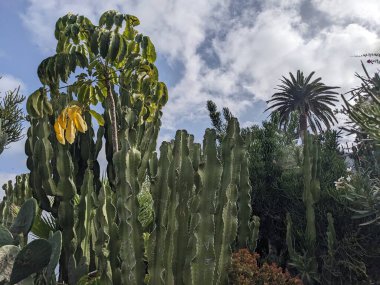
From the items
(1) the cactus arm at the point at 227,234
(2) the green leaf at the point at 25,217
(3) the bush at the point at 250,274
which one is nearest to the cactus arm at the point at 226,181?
(1) the cactus arm at the point at 227,234

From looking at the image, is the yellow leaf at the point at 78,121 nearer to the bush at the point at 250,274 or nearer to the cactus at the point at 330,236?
the bush at the point at 250,274

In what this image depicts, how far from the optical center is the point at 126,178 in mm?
4355

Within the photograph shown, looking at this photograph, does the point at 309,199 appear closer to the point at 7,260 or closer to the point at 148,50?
the point at 148,50

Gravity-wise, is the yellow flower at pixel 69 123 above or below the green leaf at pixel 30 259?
above

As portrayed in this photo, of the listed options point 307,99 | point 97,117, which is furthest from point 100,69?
point 307,99

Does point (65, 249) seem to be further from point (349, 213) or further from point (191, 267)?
point (349, 213)

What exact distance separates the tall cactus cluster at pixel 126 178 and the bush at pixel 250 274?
4.3 inches

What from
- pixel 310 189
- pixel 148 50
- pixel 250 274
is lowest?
pixel 250 274

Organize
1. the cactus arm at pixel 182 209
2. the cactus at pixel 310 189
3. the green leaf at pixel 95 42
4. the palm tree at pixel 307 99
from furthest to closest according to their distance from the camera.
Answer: the palm tree at pixel 307 99 < the cactus at pixel 310 189 < the green leaf at pixel 95 42 < the cactus arm at pixel 182 209

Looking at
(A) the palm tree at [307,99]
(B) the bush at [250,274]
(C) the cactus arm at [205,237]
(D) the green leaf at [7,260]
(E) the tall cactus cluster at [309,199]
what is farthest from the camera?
(A) the palm tree at [307,99]

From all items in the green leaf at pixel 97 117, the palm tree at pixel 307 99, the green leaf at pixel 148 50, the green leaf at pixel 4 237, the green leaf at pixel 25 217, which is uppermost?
the palm tree at pixel 307 99

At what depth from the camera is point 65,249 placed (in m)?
5.81

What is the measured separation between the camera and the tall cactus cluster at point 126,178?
4324mm

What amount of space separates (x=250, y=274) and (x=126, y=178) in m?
1.50
